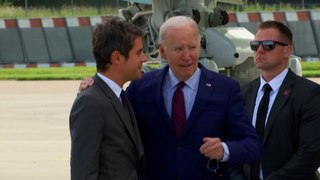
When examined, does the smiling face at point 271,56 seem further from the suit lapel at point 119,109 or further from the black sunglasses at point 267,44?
the suit lapel at point 119,109

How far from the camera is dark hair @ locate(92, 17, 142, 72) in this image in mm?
4203

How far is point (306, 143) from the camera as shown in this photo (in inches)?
209

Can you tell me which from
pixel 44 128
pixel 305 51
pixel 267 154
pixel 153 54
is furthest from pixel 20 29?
pixel 267 154

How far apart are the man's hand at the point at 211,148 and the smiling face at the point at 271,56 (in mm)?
1363

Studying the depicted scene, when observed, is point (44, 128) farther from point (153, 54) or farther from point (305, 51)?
point (305, 51)

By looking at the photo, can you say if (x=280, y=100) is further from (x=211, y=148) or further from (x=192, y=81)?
(x=211, y=148)

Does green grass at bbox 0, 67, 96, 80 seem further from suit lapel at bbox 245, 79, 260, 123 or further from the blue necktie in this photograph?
the blue necktie

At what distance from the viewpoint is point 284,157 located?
5.40 m

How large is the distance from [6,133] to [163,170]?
37.6 feet

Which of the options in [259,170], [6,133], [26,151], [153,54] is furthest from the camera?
[6,133]

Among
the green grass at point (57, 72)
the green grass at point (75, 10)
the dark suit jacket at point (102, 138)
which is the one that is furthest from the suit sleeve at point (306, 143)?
the green grass at point (75, 10)

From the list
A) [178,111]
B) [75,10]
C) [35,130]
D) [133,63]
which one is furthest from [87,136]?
[75,10]

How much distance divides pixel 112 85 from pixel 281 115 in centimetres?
147

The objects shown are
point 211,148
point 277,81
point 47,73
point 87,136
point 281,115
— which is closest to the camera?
point 87,136
